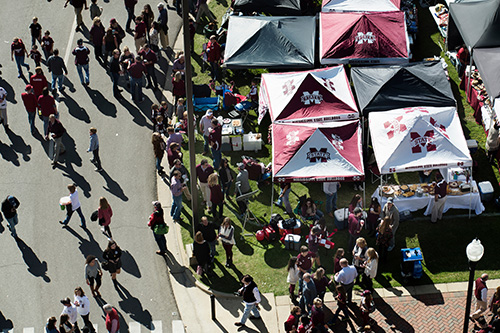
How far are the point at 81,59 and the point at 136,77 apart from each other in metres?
2.29

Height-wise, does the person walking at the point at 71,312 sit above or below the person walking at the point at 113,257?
below

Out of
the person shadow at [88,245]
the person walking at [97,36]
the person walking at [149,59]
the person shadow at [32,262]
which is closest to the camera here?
the person shadow at [32,262]

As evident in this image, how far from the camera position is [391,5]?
31.1 meters

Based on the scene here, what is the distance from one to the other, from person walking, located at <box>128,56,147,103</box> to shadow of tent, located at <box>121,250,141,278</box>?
7.73m

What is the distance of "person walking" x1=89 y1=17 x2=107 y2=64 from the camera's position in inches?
1212

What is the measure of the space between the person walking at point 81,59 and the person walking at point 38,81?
1760 mm

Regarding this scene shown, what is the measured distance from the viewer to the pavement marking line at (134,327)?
2155 cm

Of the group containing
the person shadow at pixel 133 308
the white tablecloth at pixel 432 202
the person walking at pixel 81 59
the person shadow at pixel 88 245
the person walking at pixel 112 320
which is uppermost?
the person walking at pixel 81 59

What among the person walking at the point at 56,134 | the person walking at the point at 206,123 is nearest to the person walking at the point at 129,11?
the person walking at the point at 56,134

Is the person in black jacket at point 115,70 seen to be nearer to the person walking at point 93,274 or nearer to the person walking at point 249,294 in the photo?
the person walking at point 93,274

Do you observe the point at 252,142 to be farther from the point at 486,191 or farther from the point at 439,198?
the point at 486,191

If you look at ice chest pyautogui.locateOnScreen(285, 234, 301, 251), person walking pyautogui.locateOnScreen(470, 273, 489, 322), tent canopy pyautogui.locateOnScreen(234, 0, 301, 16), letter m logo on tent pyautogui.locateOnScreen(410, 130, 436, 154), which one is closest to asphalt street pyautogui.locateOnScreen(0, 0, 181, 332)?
tent canopy pyautogui.locateOnScreen(234, 0, 301, 16)

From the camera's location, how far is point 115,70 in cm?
2948

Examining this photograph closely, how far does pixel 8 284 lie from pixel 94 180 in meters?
4.87
